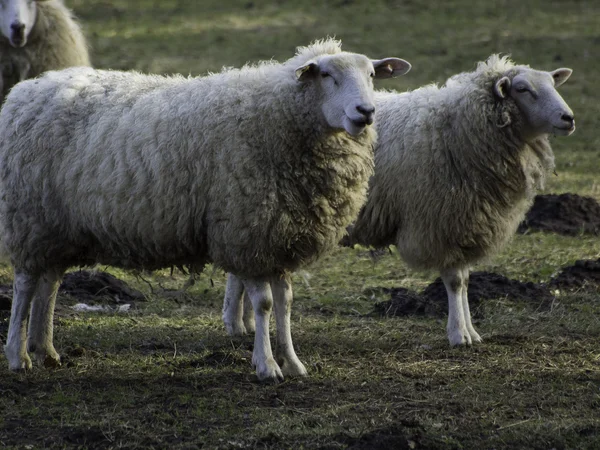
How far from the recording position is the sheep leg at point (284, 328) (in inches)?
240

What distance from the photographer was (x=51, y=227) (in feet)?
20.2

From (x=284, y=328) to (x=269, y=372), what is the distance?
28 cm

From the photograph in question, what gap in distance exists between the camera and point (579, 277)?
8.51 meters

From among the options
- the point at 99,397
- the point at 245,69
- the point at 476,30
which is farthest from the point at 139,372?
the point at 476,30

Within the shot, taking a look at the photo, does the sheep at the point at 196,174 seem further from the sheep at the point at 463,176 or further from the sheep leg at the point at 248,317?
the sheep leg at the point at 248,317

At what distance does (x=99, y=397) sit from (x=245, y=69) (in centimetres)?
207

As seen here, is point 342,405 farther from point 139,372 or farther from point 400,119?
point 400,119

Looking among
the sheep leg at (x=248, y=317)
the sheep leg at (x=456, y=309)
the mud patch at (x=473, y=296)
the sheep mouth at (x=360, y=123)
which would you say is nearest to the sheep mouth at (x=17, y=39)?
the sheep leg at (x=248, y=317)

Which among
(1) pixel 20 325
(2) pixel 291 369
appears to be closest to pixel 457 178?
(2) pixel 291 369

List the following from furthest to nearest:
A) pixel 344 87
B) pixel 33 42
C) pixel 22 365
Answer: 1. pixel 33 42
2. pixel 22 365
3. pixel 344 87

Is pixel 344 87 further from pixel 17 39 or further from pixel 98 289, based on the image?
pixel 17 39

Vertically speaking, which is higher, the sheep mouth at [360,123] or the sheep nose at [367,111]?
the sheep nose at [367,111]

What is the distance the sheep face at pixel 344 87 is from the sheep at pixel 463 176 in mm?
1332

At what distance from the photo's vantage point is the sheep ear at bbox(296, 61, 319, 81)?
579 centimetres
